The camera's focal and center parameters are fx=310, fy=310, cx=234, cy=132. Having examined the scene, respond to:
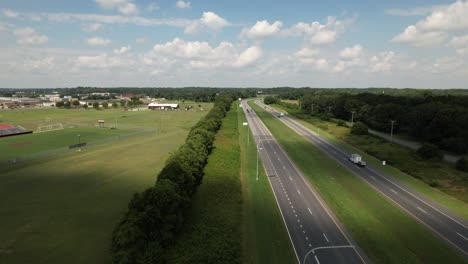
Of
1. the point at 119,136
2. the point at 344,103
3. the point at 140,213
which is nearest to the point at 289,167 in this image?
the point at 140,213

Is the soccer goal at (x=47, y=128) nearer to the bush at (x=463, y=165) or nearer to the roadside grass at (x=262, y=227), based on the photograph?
the roadside grass at (x=262, y=227)

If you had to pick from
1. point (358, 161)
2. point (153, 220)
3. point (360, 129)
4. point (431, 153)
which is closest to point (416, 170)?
point (358, 161)

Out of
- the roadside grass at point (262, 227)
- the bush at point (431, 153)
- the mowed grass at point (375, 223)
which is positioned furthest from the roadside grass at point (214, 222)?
the bush at point (431, 153)

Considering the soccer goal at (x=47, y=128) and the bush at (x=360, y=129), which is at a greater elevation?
the bush at (x=360, y=129)

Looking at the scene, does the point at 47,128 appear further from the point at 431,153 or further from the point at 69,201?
the point at 431,153

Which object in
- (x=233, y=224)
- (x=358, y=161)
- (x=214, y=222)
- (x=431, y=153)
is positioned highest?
(x=431, y=153)

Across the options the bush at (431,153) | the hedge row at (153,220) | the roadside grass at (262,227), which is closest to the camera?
the hedge row at (153,220)

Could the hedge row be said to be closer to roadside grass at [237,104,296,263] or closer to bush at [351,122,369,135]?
roadside grass at [237,104,296,263]

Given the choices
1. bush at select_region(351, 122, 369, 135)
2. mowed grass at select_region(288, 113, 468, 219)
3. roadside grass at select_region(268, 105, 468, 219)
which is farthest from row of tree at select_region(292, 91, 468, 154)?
mowed grass at select_region(288, 113, 468, 219)
